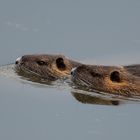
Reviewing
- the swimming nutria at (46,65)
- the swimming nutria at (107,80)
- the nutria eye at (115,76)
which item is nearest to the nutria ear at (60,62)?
the swimming nutria at (46,65)

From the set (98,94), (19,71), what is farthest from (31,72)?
(98,94)

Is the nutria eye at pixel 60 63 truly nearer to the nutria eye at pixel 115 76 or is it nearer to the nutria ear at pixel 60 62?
the nutria ear at pixel 60 62

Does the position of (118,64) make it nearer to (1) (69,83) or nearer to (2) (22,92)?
(1) (69,83)

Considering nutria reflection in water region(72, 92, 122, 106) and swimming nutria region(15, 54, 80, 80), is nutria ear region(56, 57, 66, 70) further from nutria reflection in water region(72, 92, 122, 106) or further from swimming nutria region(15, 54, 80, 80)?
nutria reflection in water region(72, 92, 122, 106)

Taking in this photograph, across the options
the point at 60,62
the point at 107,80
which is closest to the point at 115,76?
the point at 107,80

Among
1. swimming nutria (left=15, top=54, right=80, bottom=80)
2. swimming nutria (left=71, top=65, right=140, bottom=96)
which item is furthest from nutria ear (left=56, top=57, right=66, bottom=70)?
swimming nutria (left=71, top=65, right=140, bottom=96)

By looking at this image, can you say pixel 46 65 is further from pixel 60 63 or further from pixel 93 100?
pixel 93 100

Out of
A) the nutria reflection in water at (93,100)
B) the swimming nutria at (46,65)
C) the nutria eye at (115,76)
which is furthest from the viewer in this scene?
the swimming nutria at (46,65)
